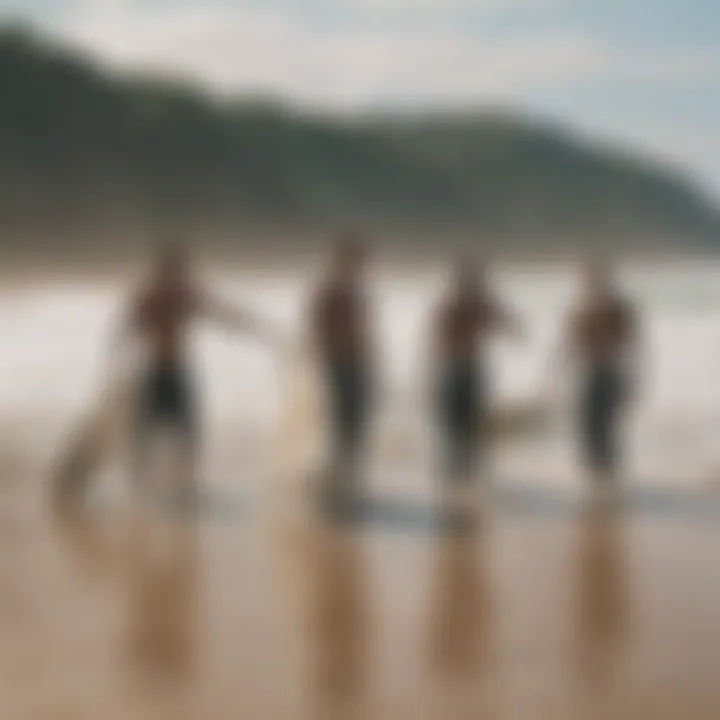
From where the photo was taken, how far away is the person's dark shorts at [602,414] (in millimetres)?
1972

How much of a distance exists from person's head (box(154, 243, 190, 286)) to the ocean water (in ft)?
0.14

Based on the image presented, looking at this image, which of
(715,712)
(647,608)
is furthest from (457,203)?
(715,712)

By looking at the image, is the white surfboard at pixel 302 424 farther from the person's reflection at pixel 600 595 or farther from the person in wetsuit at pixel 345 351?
the person's reflection at pixel 600 595

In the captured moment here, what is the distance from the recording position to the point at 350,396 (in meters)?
1.96

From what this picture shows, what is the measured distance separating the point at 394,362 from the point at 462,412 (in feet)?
0.44

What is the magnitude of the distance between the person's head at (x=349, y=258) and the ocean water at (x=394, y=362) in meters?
0.04

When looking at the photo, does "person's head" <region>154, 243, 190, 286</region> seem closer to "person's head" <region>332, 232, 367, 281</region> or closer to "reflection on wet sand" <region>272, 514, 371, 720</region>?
"person's head" <region>332, 232, 367, 281</region>

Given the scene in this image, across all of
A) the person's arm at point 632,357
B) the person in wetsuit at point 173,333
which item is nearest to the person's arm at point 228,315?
the person in wetsuit at point 173,333

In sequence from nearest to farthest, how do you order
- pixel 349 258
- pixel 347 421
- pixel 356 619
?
1. pixel 356 619
2. pixel 349 258
3. pixel 347 421

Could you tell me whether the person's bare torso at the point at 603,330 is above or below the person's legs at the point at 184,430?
above

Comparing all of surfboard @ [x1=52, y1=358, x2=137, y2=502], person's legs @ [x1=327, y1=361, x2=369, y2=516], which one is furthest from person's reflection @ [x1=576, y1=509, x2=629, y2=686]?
surfboard @ [x1=52, y1=358, x2=137, y2=502]

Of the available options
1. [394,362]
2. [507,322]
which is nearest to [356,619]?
[394,362]

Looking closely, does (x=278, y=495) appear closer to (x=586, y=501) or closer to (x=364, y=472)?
(x=364, y=472)

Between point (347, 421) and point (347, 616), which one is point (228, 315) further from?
point (347, 616)
